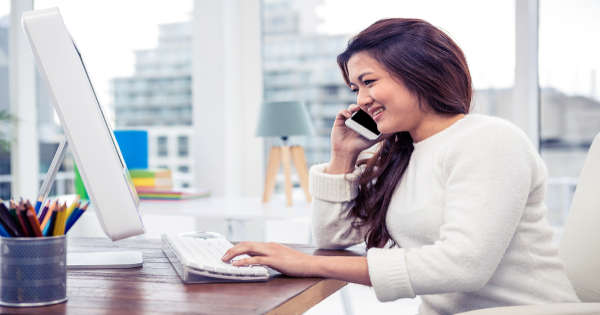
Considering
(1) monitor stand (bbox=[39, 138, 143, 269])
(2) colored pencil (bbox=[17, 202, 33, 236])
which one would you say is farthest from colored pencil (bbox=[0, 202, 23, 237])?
(1) monitor stand (bbox=[39, 138, 143, 269])

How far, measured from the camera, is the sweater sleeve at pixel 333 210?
1398 mm

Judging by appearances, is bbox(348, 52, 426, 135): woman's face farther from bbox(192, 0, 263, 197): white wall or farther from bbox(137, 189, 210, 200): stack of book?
bbox(192, 0, 263, 197): white wall

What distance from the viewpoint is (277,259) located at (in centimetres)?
108

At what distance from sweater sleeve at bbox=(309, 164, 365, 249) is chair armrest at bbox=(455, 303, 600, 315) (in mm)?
480

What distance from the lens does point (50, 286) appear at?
871 millimetres

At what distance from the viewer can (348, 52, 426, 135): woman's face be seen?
48.4 inches

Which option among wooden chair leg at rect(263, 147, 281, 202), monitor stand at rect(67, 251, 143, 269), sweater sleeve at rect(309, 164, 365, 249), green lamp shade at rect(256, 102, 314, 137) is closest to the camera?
monitor stand at rect(67, 251, 143, 269)

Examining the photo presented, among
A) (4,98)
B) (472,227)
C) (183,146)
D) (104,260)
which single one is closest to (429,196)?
(472,227)

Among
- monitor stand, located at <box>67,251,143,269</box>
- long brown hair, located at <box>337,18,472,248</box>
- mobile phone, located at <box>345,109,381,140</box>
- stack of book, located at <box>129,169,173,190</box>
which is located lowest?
stack of book, located at <box>129,169,173,190</box>

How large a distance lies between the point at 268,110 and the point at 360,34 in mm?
1430

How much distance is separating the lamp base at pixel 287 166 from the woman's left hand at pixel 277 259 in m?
1.57

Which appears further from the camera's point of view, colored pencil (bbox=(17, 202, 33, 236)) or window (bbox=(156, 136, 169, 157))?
window (bbox=(156, 136, 169, 157))

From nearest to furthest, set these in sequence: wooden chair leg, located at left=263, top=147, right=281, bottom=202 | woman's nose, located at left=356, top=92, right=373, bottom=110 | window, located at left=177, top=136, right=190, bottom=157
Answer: woman's nose, located at left=356, top=92, right=373, bottom=110 < wooden chair leg, located at left=263, top=147, right=281, bottom=202 < window, located at left=177, top=136, right=190, bottom=157

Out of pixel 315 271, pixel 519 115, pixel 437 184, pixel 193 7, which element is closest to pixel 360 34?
pixel 437 184
